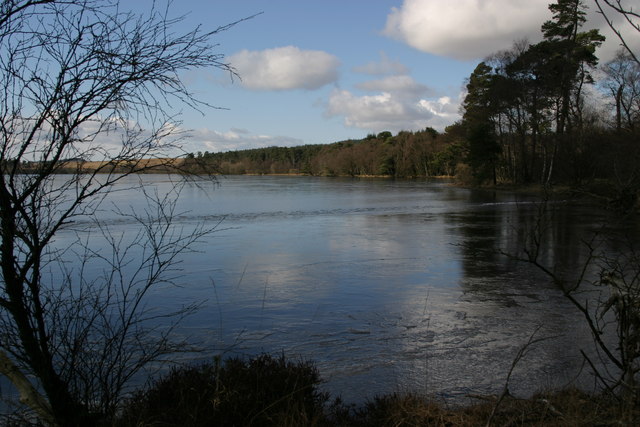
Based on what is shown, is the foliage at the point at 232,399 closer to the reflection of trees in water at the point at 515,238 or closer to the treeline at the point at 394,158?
the reflection of trees in water at the point at 515,238

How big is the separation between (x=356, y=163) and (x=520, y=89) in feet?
227

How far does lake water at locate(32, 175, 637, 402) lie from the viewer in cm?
585

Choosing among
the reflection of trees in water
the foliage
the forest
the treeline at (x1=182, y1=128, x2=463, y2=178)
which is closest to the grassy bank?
the foliage

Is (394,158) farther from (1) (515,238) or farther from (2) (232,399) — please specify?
(2) (232,399)

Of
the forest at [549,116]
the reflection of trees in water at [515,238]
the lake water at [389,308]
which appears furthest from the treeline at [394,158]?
the lake water at [389,308]

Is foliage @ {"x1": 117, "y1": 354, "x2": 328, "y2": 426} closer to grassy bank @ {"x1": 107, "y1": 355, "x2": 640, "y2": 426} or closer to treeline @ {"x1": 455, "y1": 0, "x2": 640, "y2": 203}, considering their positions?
grassy bank @ {"x1": 107, "y1": 355, "x2": 640, "y2": 426}

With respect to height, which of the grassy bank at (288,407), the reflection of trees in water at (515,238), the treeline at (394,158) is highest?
the treeline at (394,158)

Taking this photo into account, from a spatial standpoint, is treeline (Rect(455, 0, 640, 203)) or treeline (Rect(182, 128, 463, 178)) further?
treeline (Rect(182, 128, 463, 178))

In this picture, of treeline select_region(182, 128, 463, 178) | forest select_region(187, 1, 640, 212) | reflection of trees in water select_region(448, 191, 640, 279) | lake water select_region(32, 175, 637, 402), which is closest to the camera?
lake water select_region(32, 175, 637, 402)

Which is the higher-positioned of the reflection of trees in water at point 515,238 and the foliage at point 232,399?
the foliage at point 232,399

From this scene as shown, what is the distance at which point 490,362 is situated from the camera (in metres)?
6.12

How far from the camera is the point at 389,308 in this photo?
8.59 m

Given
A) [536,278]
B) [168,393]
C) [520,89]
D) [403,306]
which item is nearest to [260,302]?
[403,306]

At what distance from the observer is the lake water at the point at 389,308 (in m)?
5.85
